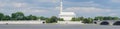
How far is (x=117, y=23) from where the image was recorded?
172750mm

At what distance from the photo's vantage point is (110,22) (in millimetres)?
170750

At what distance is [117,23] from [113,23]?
4.55m

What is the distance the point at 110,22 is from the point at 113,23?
2.21 meters

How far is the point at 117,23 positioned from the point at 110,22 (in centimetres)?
403

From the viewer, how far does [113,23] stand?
554 feet
